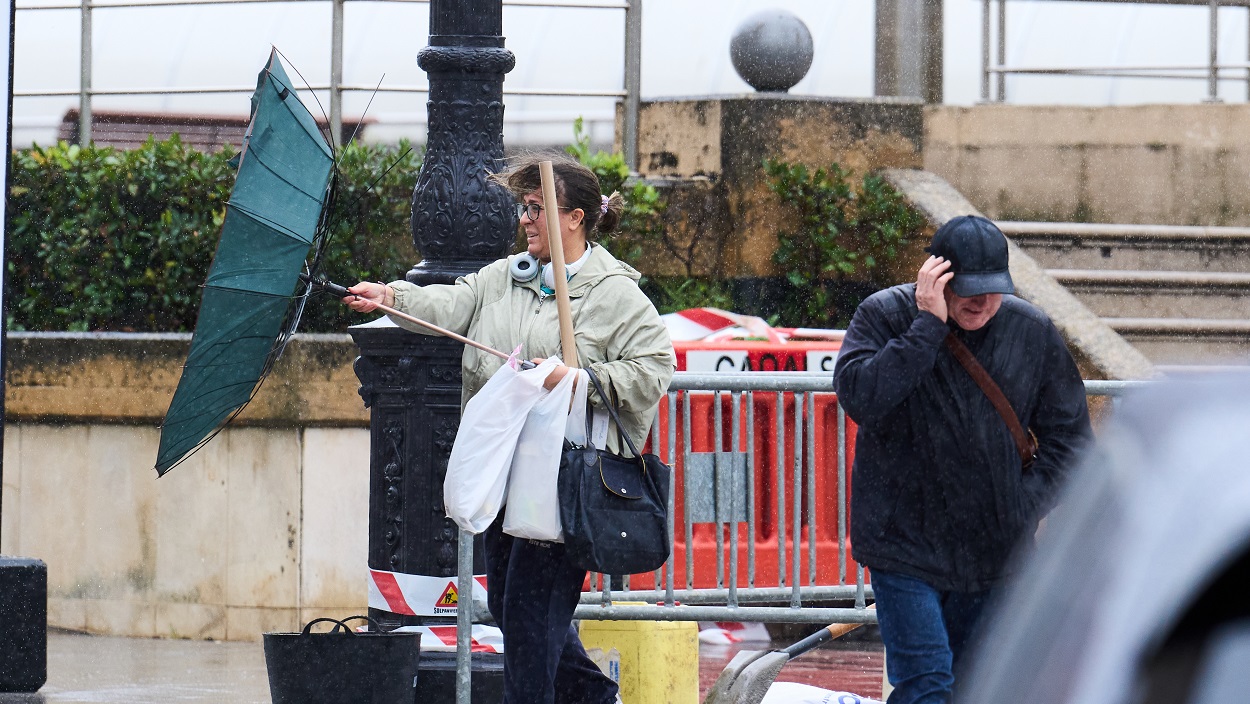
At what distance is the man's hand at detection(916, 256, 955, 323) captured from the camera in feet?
14.9

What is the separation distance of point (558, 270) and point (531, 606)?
95 cm

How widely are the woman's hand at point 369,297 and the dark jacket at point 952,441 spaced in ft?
4.34

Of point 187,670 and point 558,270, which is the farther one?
point 187,670

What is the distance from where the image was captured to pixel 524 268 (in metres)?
5.22

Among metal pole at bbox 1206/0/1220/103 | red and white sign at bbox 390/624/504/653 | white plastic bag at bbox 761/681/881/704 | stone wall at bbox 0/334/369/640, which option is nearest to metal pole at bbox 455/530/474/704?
red and white sign at bbox 390/624/504/653

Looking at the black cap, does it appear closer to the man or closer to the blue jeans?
the man

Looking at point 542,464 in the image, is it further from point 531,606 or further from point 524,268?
point 524,268

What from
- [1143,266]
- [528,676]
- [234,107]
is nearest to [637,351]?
[528,676]

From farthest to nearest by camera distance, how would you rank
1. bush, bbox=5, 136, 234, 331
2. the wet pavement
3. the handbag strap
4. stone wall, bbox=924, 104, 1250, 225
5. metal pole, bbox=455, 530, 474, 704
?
stone wall, bbox=924, 104, 1250, 225 → bush, bbox=5, 136, 234, 331 → the wet pavement → metal pole, bbox=455, 530, 474, 704 → the handbag strap

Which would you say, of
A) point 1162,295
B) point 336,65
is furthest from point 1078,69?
point 336,65

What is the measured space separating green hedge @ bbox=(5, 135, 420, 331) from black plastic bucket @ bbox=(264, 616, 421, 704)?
4363mm

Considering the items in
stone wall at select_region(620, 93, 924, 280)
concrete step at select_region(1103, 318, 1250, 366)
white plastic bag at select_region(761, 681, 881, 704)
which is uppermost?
stone wall at select_region(620, 93, 924, 280)

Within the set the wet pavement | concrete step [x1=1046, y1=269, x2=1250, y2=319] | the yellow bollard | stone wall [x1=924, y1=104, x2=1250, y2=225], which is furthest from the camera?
stone wall [x1=924, y1=104, x2=1250, y2=225]

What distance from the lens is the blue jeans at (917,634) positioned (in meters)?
4.49
